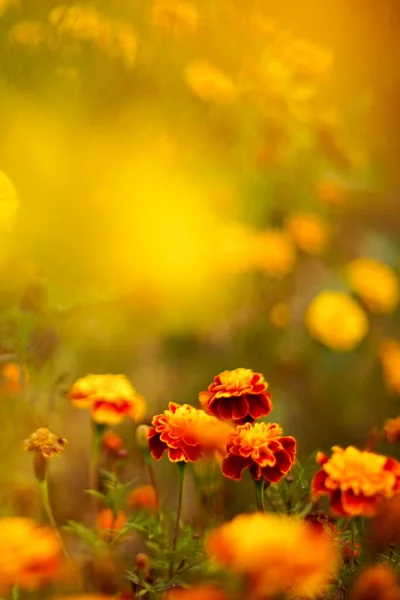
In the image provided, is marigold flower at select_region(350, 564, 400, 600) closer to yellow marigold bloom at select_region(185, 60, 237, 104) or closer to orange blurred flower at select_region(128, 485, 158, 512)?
orange blurred flower at select_region(128, 485, 158, 512)

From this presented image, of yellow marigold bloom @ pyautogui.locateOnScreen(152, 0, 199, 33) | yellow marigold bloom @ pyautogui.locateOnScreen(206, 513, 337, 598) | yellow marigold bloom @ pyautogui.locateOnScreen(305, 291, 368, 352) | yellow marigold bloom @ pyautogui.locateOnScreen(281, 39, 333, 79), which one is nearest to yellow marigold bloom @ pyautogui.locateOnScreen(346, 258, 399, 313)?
yellow marigold bloom @ pyautogui.locateOnScreen(305, 291, 368, 352)

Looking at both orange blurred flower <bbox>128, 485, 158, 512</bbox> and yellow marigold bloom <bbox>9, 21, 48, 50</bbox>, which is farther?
yellow marigold bloom <bbox>9, 21, 48, 50</bbox>

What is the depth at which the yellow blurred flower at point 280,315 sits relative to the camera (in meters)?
0.89

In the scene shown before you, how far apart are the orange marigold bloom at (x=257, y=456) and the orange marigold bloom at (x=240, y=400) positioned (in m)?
0.02

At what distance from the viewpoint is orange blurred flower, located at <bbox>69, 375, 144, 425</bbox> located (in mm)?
569

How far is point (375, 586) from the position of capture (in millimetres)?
501

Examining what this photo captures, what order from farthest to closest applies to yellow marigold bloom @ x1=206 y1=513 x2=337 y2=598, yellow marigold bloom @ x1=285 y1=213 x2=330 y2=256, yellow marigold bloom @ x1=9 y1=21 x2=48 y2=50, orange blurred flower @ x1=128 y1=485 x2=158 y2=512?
yellow marigold bloom @ x1=285 y1=213 x2=330 y2=256
yellow marigold bloom @ x1=9 y1=21 x2=48 y2=50
orange blurred flower @ x1=128 y1=485 x2=158 y2=512
yellow marigold bloom @ x1=206 y1=513 x2=337 y2=598

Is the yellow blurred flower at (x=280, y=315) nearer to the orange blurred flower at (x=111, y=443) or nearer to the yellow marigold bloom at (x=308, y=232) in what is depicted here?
the yellow marigold bloom at (x=308, y=232)

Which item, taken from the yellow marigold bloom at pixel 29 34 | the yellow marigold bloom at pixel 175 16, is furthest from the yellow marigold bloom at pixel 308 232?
the yellow marigold bloom at pixel 29 34

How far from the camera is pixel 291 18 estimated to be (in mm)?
915

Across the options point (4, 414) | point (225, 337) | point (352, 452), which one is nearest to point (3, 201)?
point (4, 414)

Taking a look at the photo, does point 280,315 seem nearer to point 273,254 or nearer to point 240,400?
Answer: point 273,254

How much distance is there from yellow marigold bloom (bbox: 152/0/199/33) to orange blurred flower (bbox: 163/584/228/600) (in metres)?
0.66

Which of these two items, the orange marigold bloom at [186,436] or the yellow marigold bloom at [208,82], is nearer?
the orange marigold bloom at [186,436]
